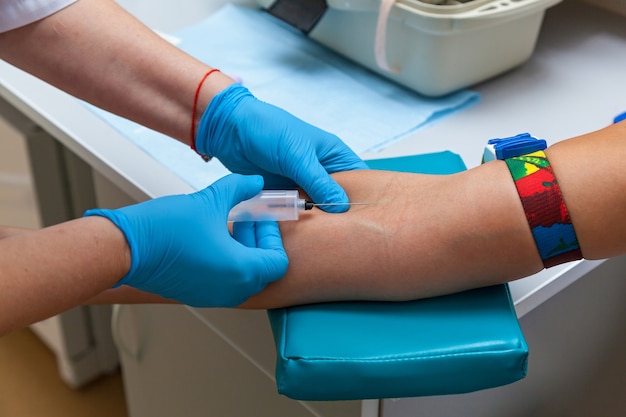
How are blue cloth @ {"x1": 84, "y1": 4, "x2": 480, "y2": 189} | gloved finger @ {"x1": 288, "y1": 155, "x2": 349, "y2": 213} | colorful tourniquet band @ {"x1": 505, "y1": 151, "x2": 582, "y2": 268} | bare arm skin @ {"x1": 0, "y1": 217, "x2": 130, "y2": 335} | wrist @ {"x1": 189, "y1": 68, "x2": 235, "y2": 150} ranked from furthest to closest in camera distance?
blue cloth @ {"x1": 84, "y1": 4, "x2": 480, "y2": 189}
wrist @ {"x1": 189, "y1": 68, "x2": 235, "y2": 150}
gloved finger @ {"x1": 288, "y1": 155, "x2": 349, "y2": 213}
colorful tourniquet band @ {"x1": 505, "y1": 151, "x2": 582, "y2": 268}
bare arm skin @ {"x1": 0, "y1": 217, "x2": 130, "y2": 335}

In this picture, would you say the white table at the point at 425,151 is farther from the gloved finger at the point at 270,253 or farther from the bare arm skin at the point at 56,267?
the bare arm skin at the point at 56,267

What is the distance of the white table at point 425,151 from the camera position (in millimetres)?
1060

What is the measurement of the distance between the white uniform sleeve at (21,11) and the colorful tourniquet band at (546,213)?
65cm

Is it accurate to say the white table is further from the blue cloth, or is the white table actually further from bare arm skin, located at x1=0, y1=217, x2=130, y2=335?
bare arm skin, located at x1=0, y1=217, x2=130, y2=335

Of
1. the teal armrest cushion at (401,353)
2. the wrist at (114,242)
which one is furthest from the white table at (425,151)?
the wrist at (114,242)

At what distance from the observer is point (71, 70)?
112 cm

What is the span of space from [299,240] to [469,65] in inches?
19.9

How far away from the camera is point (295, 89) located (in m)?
1.32

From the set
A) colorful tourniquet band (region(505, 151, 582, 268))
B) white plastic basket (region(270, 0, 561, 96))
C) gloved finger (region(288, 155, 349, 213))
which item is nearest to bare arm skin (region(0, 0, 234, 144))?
gloved finger (region(288, 155, 349, 213))

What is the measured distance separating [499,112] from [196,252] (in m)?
0.62

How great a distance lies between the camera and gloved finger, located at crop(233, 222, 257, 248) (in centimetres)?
94

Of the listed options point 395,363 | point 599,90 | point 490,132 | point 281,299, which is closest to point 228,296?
point 281,299

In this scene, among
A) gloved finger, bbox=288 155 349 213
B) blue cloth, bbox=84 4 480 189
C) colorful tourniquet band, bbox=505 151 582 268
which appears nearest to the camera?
colorful tourniquet band, bbox=505 151 582 268

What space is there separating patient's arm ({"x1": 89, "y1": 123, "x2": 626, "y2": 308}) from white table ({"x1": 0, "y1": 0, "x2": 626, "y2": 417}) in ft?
0.30
